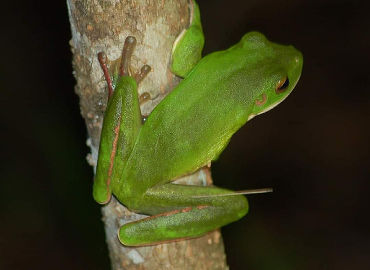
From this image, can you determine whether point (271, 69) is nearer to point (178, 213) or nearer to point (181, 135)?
point (181, 135)

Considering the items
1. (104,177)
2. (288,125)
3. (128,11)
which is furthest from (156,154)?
(288,125)

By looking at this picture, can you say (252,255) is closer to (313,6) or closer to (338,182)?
(338,182)

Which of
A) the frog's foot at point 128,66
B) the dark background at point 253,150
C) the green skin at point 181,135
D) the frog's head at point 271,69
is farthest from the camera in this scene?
the dark background at point 253,150

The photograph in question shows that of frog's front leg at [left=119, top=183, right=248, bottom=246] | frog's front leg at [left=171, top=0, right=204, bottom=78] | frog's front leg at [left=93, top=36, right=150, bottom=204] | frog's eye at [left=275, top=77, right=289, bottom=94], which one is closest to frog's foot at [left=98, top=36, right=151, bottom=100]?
frog's front leg at [left=93, top=36, right=150, bottom=204]

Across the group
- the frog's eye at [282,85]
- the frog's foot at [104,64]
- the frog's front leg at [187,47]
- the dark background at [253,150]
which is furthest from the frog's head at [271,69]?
the dark background at [253,150]

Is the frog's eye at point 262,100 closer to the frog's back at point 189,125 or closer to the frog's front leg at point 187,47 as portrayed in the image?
the frog's back at point 189,125

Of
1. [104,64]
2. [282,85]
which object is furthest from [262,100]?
[104,64]

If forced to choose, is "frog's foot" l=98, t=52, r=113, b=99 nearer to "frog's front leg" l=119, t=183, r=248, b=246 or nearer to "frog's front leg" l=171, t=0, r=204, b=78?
"frog's front leg" l=171, t=0, r=204, b=78
